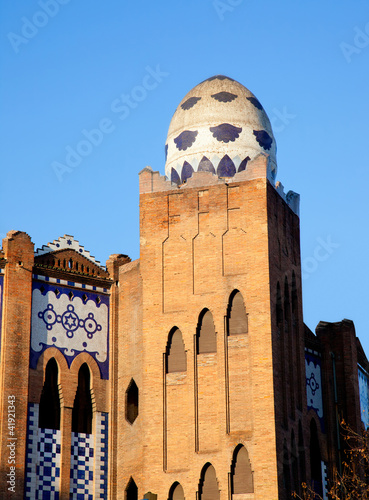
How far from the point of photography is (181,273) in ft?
85.9

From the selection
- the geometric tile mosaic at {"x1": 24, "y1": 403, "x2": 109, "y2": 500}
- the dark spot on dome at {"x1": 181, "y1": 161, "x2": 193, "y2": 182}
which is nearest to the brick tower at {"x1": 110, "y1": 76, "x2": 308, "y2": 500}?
the dark spot on dome at {"x1": 181, "y1": 161, "x2": 193, "y2": 182}

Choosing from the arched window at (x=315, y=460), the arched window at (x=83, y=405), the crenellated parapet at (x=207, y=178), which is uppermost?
the crenellated parapet at (x=207, y=178)

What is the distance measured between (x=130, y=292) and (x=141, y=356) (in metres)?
1.79

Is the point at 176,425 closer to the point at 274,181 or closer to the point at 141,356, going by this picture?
the point at 141,356

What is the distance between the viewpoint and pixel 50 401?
1018 inches

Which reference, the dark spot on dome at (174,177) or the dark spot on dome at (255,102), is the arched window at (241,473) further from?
the dark spot on dome at (255,102)

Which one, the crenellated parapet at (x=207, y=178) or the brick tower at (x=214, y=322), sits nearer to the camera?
the brick tower at (x=214, y=322)

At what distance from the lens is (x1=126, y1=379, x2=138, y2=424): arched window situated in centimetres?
2636

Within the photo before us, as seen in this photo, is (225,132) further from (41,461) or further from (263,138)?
(41,461)

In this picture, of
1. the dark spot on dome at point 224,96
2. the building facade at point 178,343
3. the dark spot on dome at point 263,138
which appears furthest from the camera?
the dark spot on dome at point 224,96

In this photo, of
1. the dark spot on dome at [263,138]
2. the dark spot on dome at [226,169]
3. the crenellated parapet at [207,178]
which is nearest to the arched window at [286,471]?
the crenellated parapet at [207,178]

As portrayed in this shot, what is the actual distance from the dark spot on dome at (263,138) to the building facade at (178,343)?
0.14 feet

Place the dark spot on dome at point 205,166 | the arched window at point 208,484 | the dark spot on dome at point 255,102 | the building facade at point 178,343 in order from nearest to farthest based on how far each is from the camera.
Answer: the arched window at point 208,484 → the building facade at point 178,343 → the dark spot on dome at point 205,166 → the dark spot on dome at point 255,102

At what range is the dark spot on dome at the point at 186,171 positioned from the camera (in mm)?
27603
